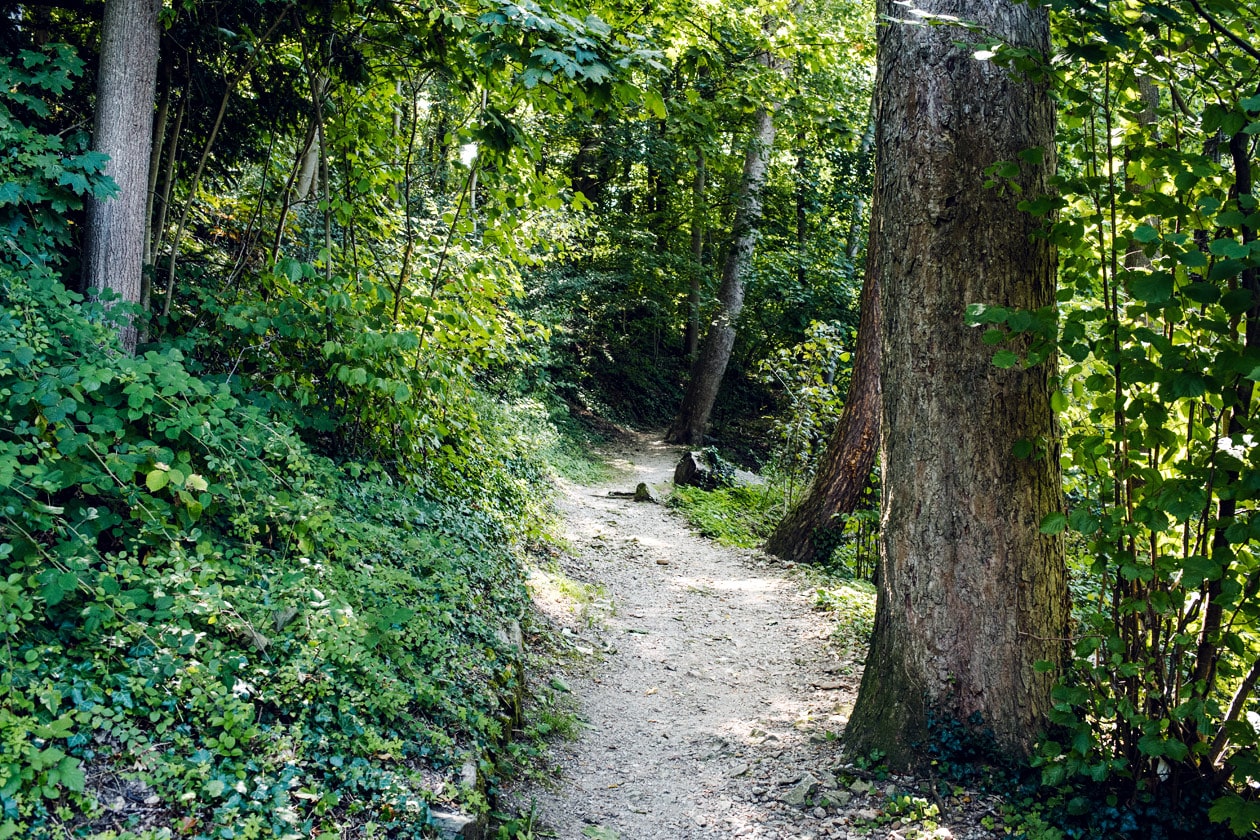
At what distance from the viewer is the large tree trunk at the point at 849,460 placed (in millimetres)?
8102

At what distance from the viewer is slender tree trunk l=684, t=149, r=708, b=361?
60.9 feet

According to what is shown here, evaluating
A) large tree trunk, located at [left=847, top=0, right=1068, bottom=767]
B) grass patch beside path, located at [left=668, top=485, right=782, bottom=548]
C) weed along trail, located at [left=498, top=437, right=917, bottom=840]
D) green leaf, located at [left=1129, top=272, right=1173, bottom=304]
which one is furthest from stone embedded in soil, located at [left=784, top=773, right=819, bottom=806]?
grass patch beside path, located at [left=668, top=485, right=782, bottom=548]

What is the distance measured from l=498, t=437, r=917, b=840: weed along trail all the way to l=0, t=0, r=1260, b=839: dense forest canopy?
49 centimetres

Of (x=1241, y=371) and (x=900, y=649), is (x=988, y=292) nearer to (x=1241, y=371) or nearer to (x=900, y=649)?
(x=1241, y=371)

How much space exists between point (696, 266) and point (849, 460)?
35.3ft

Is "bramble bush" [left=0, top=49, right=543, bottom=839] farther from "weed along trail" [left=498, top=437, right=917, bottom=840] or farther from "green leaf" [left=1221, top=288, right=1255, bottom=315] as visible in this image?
"green leaf" [left=1221, top=288, right=1255, bottom=315]

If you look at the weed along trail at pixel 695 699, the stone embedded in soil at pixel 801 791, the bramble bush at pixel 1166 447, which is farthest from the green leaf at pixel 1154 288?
the stone embedded in soil at pixel 801 791

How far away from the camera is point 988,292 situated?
365 cm

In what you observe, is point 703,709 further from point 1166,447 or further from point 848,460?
point 848,460

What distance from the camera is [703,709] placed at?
521cm

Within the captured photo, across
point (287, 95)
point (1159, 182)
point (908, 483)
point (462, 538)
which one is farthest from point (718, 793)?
point (287, 95)

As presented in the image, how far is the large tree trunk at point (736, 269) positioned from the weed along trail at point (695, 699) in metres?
7.61

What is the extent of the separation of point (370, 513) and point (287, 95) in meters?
2.97

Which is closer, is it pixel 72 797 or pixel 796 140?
pixel 72 797
